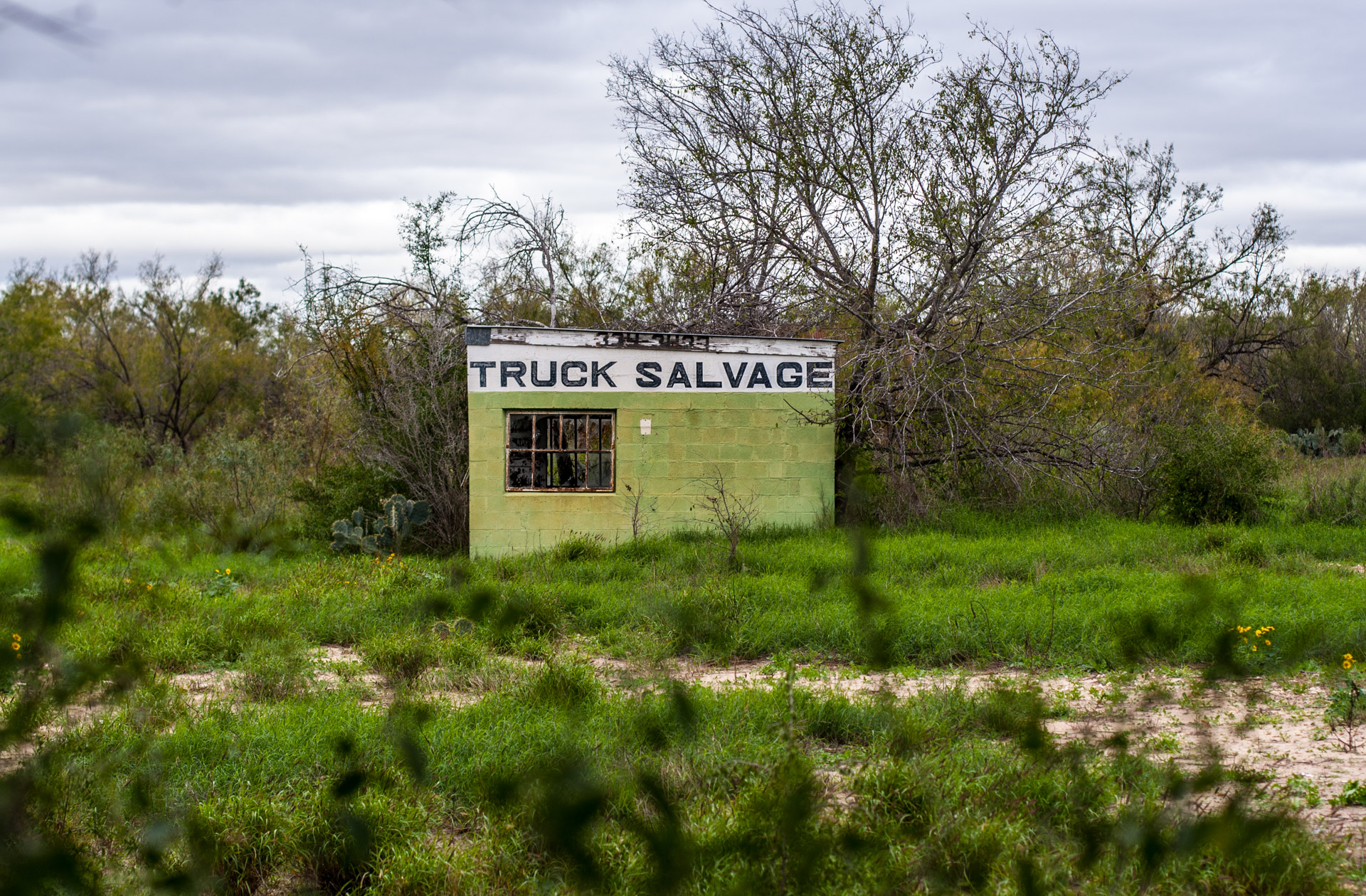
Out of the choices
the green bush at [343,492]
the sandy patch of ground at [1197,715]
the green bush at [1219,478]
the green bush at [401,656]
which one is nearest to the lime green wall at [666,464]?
the green bush at [343,492]

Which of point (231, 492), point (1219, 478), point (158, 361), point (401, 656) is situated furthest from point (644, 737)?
point (158, 361)

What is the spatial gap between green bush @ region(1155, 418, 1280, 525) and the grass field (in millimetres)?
2348

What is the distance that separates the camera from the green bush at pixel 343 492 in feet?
43.8

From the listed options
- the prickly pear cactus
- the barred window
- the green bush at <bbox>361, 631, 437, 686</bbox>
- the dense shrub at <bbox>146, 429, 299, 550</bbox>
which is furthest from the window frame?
the green bush at <bbox>361, 631, 437, 686</bbox>

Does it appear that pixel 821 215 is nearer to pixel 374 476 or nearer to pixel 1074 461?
pixel 1074 461

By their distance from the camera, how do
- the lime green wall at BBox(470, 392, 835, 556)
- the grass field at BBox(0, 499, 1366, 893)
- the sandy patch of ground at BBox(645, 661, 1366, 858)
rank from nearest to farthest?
1. the grass field at BBox(0, 499, 1366, 893)
2. the sandy patch of ground at BBox(645, 661, 1366, 858)
3. the lime green wall at BBox(470, 392, 835, 556)

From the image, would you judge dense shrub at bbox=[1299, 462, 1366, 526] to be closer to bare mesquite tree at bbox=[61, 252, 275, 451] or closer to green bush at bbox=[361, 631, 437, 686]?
green bush at bbox=[361, 631, 437, 686]

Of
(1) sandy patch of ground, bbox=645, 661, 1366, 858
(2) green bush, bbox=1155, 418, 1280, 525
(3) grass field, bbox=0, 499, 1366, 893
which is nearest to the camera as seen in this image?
(3) grass field, bbox=0, 499, 1366, 893

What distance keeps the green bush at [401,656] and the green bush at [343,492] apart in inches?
233

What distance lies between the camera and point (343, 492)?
13.5 m

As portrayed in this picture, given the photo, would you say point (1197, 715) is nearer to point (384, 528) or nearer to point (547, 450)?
point (547, 450)

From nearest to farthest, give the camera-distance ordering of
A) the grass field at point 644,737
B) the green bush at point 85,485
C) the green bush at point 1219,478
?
the green bush at point 85,485, the grass field at point 644,737, the green bush at point 1219,478

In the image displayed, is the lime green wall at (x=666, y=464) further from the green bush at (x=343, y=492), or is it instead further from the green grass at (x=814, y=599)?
the green bush at (x=343, y=492)

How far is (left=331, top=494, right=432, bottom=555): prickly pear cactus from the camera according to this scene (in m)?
12.1
